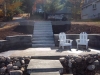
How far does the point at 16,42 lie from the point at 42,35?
1.90 meters

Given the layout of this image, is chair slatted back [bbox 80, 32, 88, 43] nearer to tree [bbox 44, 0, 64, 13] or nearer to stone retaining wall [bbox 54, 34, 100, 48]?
stone retaining wall [bbox 54, 34, 100, 48]

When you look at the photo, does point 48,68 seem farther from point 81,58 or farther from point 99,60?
point 99,60

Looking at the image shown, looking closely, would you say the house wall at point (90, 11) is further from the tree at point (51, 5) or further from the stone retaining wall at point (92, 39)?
the stone retaining wall at point (92, 39)

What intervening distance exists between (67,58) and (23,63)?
1.57m

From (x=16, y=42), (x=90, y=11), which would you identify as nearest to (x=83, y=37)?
(x=16, y=42)

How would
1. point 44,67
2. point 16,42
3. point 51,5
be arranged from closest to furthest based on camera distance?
point 44,67
point 16,42
point 51,5

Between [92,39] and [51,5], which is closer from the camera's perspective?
[92,39]

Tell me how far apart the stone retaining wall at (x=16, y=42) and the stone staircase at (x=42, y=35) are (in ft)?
1.43

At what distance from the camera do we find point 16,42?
33.9 ft

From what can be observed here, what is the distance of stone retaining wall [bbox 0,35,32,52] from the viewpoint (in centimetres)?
988

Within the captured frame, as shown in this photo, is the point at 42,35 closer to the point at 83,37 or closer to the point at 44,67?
the point at 83,37

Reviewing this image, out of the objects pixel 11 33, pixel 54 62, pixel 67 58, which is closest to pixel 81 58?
pixel 67 58

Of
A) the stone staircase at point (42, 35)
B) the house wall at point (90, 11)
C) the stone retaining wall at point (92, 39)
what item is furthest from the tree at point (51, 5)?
the stone retaining wall at point (92, 39)

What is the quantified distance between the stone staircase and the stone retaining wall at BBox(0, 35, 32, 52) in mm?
435
